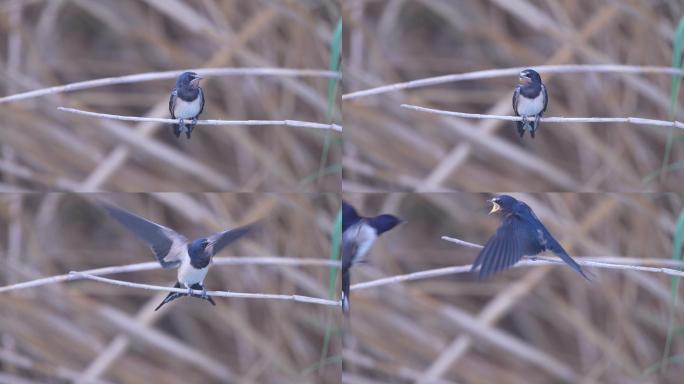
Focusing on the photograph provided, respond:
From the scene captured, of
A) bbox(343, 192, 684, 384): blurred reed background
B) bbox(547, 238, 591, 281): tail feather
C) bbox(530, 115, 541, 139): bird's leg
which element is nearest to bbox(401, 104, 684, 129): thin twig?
bbox(530, 115, 541, 139): bird's leg

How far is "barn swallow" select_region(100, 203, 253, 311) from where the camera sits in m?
2.28

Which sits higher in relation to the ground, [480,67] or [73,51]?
[73,51]

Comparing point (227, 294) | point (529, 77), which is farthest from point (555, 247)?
point (227, 294)

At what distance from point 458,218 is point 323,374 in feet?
1.57

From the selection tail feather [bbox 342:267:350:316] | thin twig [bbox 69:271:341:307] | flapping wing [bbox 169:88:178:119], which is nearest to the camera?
thin twig [bbox 69:271:341:307]

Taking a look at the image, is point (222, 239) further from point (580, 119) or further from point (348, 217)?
point (580, 119)

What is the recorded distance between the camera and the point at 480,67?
7.97 ft

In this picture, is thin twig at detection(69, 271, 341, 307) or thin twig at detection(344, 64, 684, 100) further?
thin twig at detection(344, 64, 684, 100)

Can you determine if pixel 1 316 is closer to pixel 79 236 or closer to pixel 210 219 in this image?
pixel 79 236

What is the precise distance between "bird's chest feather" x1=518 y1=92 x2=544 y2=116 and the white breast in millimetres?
776

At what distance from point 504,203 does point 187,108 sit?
722 mm

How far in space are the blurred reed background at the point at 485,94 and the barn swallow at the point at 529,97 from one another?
4 cm

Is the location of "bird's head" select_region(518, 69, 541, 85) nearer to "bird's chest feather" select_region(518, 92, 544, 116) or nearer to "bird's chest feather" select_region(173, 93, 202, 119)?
"bird's chest feather" select_region(518, 92, 544, 116)

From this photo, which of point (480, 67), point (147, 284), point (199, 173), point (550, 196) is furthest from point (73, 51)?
point (550, 196)
